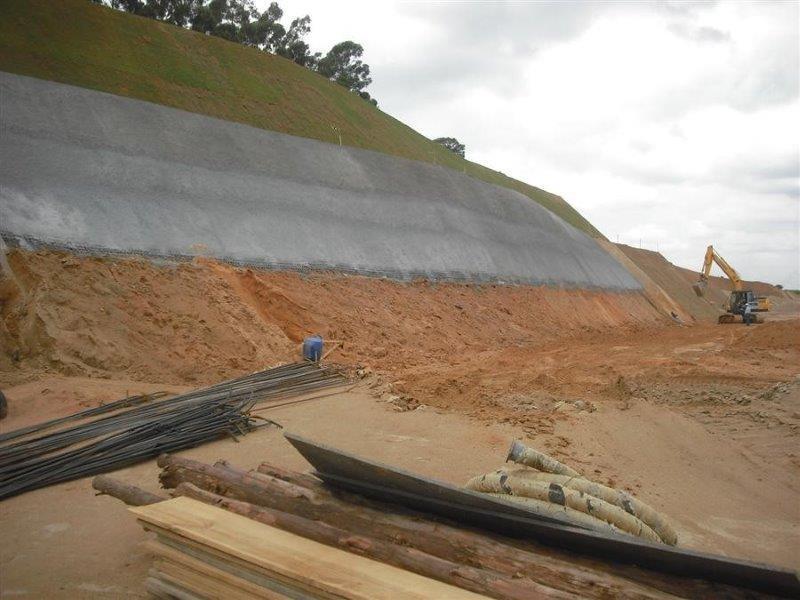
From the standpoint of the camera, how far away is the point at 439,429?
8359 millimetres

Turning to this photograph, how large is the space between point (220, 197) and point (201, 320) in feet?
18.0

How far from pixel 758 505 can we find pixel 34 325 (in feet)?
35.5

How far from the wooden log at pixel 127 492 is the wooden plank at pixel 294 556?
2.30ft

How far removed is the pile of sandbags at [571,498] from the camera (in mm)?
4234

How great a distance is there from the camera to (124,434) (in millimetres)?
7137

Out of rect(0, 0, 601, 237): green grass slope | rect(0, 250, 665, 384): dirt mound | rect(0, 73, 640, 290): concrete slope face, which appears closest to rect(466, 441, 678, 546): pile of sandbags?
rect(0, 250, 665, 384): dirt mound

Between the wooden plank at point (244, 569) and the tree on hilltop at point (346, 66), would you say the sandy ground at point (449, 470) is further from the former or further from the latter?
the tree on hilltop at point (346, 66)

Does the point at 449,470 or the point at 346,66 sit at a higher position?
the point at 346,66

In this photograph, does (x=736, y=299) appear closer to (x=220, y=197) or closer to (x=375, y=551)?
(x=220, y=197)

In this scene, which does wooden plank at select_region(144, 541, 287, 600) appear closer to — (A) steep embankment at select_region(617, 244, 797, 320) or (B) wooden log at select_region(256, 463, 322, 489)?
(B) wooden log at select_region(256, 463, 322, 489)

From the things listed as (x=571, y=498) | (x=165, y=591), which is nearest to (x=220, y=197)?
(x=165, y=591)

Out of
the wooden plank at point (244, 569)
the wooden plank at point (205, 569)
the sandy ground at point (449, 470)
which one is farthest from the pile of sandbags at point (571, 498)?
the wooden plank at point (205, 569)

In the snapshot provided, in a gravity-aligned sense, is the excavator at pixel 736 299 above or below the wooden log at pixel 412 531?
above

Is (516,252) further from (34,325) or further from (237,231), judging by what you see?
(34,325)
